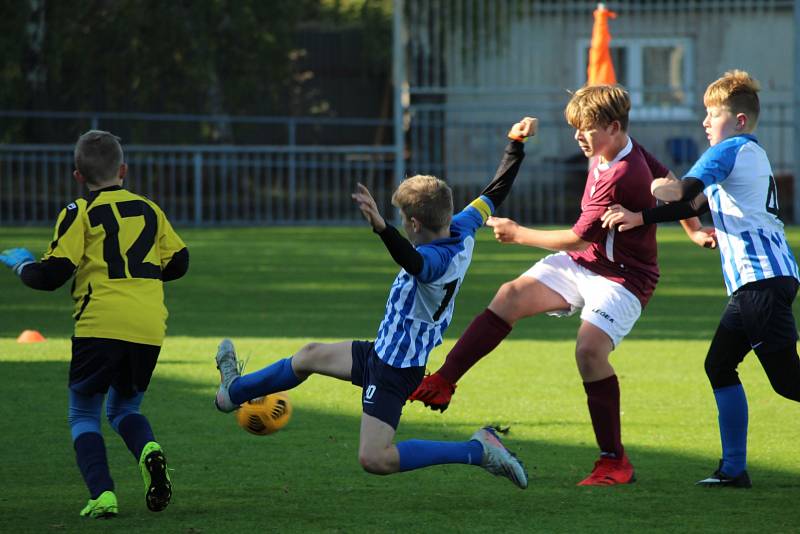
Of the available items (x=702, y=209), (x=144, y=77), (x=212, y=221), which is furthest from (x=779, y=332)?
(x=144, y=77)

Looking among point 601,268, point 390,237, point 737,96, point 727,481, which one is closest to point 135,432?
point 390,237

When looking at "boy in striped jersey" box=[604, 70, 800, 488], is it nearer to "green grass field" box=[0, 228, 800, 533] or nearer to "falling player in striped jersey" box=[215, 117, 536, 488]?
"green grass field" box=[0, 228, 800, 533]

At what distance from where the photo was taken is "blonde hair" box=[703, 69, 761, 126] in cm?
604

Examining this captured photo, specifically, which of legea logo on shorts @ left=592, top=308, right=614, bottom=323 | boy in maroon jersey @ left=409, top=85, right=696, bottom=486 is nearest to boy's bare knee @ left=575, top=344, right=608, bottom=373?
boy in maroon jersey @ left=409, top=85, right=696, bottom=486

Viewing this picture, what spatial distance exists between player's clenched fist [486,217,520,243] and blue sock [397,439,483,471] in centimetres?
91

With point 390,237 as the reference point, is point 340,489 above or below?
below

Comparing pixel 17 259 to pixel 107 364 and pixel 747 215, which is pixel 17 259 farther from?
pixel 747 215

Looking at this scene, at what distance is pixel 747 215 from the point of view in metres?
6.04

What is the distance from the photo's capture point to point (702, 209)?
243 inches

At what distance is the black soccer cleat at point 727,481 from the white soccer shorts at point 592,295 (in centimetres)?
69

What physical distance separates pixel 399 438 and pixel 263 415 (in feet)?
3.09

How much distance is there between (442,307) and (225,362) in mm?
1038

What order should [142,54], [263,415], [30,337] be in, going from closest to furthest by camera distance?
[263,415] < [30,337] < [142,54]

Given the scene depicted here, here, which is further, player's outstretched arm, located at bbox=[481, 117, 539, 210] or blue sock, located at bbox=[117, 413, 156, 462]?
player's outstretched arm, located at bbox=[481, 117, 539, 210]
